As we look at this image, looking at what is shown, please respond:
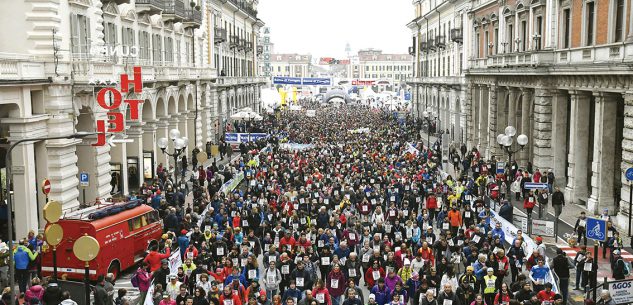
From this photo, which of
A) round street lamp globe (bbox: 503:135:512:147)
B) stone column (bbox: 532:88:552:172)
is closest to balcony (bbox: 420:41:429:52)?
stone column (bbox: 532:88:552:172)

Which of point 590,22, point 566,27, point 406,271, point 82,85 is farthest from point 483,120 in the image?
point 406,271

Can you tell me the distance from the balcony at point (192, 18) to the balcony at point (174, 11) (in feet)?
2.60

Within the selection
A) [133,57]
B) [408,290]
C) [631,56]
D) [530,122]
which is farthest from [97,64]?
[530,122]

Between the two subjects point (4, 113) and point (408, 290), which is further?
point (4, 113)

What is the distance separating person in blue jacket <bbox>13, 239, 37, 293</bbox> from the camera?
18125 mm

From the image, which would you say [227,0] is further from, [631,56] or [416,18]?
[631,56]

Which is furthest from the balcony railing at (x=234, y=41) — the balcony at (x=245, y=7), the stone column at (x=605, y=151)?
the stone column at (x=605, y=151)

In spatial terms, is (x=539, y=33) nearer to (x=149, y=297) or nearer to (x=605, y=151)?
(x=605, y=151)

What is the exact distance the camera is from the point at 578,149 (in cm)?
3112

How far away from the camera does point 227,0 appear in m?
63.8

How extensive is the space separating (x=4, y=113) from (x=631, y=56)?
20.4 m

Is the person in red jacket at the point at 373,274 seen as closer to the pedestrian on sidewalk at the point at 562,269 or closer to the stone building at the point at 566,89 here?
the pedestrian on sidewalk at the point at 562,269

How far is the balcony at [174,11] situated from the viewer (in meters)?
40.4

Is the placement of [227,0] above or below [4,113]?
above
